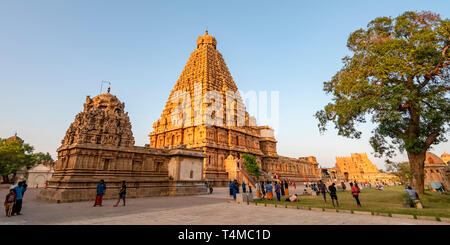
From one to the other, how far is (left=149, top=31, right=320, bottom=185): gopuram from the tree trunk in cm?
2246

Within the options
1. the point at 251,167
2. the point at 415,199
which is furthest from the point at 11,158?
the point at 415,199

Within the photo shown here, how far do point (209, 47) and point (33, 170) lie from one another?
5018 centimetres

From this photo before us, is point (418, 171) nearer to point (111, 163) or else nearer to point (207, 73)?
point (111, 163)

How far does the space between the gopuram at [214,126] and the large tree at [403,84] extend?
22.5 meters

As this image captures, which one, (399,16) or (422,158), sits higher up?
(399,16)

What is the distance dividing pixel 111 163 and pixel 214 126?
87.3 ft

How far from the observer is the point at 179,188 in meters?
21.6

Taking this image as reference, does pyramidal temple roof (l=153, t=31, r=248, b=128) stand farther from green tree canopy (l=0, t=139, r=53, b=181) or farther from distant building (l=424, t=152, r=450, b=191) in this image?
distant building (l=424, t=152, r=450, b=191)

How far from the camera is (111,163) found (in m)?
19.1

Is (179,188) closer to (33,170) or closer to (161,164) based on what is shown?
(161,164)

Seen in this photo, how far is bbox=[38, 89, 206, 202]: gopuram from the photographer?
17172mm

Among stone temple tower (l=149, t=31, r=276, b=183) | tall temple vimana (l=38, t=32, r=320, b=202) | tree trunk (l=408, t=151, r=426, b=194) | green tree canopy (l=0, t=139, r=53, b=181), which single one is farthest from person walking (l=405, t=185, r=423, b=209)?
green tree canopy (l=0, t=139, r=53, b=181)
